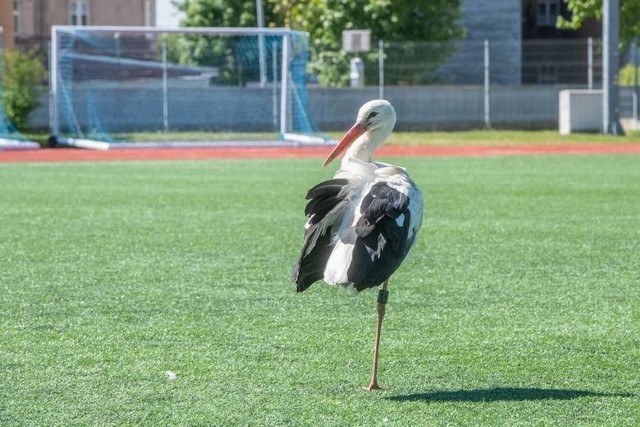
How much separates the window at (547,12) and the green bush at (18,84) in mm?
26295

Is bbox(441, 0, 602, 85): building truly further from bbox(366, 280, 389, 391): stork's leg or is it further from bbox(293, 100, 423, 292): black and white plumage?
bbox(293, 100, 423, 292): black and white plumage

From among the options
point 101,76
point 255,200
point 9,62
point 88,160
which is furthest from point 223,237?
point 101,76

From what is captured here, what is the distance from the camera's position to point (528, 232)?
12180mm

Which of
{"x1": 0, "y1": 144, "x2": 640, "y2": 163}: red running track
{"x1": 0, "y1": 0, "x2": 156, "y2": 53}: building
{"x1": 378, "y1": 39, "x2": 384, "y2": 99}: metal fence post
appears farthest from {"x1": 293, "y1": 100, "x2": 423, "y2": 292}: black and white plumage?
{"x1": 0, "y1": 0, "x2": 156, "y2": 53}: building

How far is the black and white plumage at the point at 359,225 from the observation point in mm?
5492

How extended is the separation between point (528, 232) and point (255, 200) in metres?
4.26

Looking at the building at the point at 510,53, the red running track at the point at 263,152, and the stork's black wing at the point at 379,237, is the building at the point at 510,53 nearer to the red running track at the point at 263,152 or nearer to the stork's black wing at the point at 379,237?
the red running track at the point at 263,152

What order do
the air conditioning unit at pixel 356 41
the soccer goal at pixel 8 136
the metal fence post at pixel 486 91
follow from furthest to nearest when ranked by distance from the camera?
the metal fence post at pixel 486 91 < the air conditioning unit at pixel 356 41 < the soccer goal at pixel 8 136

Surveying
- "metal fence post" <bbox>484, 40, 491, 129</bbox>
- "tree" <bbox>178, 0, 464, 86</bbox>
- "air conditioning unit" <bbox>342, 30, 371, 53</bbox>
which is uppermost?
"tree" <bbox>178, 0, 464, 86</bbox>

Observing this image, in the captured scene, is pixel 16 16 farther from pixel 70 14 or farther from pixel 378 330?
pixel 378 330

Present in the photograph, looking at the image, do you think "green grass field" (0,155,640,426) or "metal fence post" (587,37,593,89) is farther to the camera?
"metal fence post" (587,37,593,89)

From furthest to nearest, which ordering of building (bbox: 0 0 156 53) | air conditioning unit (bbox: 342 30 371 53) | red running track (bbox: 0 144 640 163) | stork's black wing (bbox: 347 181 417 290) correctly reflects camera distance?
1. building (bbox: 0 0 156 53)
2. air conditioning unit (bbox: 342 30 371 53)
3. red running track (bbox: 0 144 640 163)
4. stork's black wing (bbox: 347 181 417 290)

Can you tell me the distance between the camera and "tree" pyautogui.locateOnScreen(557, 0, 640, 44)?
A: 3559cm

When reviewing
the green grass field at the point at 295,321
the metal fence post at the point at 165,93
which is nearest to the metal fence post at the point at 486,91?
the metal fence post at the point at 165,93
